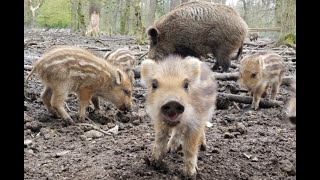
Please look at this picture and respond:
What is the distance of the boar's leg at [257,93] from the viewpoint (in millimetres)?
5793

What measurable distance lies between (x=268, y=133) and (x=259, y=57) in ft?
6.95

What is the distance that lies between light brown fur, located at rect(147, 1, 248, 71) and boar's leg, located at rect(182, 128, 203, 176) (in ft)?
16.2

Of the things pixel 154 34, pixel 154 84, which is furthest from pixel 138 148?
pixel 154 34

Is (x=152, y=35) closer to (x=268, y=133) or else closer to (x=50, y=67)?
(x=50, y=67)

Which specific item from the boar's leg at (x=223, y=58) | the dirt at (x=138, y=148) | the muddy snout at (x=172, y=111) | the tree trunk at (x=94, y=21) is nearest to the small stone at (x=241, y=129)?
the dirt at (x=138, y=148)

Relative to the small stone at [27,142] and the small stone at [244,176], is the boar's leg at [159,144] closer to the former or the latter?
the small stone at [244,176]

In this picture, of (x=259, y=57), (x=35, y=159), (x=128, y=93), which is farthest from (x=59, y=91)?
(x=259, y=57)

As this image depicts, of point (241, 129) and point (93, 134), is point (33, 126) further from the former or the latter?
point (241, 129)

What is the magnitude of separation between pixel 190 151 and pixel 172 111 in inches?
23.1

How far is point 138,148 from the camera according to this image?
3.72 m

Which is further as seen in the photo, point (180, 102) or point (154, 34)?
point (154, 34)

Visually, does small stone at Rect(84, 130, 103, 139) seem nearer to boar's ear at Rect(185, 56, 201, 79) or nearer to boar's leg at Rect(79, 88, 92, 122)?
boar's leg at Rect(79, 88, 92, 122)

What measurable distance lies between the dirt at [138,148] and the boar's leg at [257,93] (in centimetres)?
23
